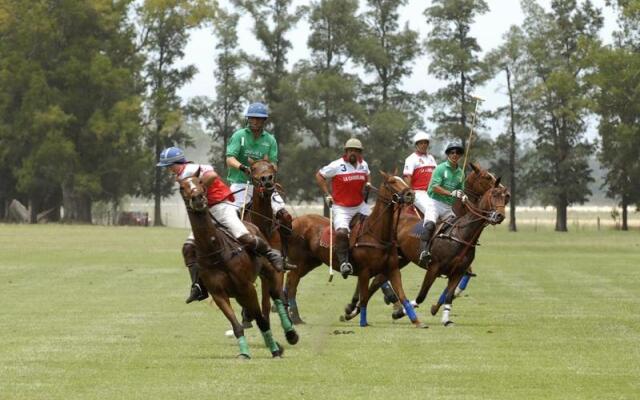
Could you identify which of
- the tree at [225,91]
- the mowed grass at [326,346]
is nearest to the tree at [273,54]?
the tree at [225,91]

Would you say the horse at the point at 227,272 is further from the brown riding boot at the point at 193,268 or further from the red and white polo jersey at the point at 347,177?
the red and white polo jersey at the point at 347,177

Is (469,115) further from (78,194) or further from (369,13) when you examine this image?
(78,194)

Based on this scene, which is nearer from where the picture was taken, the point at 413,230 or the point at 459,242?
the point at 459,242

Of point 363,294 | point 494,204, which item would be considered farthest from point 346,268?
point 494,204

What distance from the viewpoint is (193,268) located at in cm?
1762

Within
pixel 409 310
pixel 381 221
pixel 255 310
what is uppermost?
pixel 381 221

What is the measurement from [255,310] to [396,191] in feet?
16.2

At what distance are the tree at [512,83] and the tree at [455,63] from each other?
1.54 meters

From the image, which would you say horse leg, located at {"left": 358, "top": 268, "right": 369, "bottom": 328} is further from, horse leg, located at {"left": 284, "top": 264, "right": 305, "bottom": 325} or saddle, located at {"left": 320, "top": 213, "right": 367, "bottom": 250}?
horse leg, located at {"left": 284, "top": 264, "right": 305, "bottom": 325}

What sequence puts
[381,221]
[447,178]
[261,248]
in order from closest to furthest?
[261,248] < [381,221] < [447,178]

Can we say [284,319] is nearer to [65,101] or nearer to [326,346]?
[326,346]

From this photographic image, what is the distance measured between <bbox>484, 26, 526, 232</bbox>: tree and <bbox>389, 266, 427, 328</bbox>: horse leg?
8515cm

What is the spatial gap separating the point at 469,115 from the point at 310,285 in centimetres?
7352

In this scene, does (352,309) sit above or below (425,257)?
below
